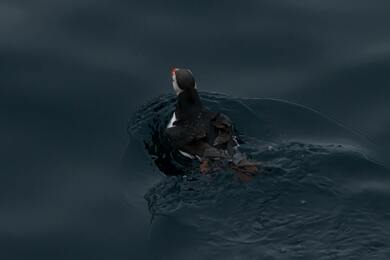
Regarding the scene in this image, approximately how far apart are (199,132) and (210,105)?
108 centimetres

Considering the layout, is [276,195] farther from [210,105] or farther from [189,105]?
[210,105]

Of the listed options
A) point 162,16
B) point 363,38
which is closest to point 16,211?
point 162,16

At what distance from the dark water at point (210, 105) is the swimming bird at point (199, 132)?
0.34 meters

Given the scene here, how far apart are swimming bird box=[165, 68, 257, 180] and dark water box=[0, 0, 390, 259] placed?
337mm

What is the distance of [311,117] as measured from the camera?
15062 millimetres

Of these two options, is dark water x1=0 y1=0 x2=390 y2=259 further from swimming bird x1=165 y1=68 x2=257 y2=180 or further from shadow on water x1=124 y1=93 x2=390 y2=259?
swimming bird x1=165 y1=68 x2=257 y2=180

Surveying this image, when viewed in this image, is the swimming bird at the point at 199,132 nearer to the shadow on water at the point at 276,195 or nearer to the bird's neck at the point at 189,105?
the bird's neck at the point at 189,105

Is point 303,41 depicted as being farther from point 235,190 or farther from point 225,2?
point 235,190

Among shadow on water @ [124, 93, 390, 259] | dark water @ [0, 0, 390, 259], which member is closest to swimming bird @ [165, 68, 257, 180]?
shadow on water @ [124, 93, 390, 259]

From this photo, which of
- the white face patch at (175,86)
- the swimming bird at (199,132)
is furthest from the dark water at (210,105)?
the white face patch at (175,86)

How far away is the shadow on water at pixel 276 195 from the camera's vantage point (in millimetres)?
12242

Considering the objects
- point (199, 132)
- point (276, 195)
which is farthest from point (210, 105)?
point (276, 195)

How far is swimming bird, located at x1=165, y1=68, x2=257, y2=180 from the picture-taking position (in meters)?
14.0

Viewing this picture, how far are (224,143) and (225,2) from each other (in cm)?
401
